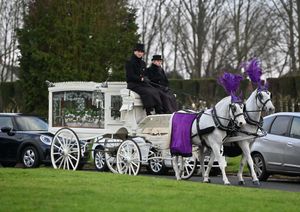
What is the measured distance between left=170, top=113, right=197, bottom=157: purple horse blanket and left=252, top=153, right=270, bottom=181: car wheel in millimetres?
2589

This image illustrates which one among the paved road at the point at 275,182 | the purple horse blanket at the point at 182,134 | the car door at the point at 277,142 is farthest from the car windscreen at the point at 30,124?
the car door at the point at 277,142

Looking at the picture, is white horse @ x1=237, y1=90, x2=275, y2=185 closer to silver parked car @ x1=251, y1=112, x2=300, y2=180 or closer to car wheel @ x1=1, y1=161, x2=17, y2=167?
silver parked car @ x1=251, y1=112, x2=300, y2=180

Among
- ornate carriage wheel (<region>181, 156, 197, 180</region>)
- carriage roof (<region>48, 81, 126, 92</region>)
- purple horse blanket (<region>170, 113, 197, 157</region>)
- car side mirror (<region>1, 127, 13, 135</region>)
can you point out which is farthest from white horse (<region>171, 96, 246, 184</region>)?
car side mirror (<region>1, 127, 13, 135</region>)

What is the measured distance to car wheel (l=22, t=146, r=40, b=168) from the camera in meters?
20.7

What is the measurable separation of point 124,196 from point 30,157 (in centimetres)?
996

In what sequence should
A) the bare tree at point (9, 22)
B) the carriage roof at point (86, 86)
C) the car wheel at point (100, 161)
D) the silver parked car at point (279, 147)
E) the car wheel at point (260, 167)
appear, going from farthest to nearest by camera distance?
the bare tree at point (9, 22) < the car wheel at point (100, 161) < the carriage roof at point (86, 86) < the car wheel at point (260, 167) < the silver parked car at point (279, 147)

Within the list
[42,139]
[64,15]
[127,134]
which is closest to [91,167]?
[42,139]

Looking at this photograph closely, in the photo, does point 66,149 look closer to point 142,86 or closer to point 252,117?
point 142,86

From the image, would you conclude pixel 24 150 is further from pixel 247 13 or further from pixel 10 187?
pixel 247 13

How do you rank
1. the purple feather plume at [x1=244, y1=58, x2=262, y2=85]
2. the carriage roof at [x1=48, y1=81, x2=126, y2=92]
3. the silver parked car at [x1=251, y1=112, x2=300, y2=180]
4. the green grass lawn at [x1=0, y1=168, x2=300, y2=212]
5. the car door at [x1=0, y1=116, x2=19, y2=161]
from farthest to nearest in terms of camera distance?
the car door at [x1=0, y1=116, x2=19, y2=161]
the carriage roof at [x1=48, y1=81, x2=126, y2=92]
the silver parked car at [x1=251, y1=112, x2=300, y2=180]
the purple feather plume at [x1=244, y1=58, x2=262, y2=85]
the green grass lawn at [x1=0, y1=168, x2=300, y2=212]

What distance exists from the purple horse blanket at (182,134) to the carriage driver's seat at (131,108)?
144 cm

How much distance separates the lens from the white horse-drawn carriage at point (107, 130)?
17703 millimetres

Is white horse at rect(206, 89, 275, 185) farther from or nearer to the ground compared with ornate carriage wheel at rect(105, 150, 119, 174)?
farther from the ground

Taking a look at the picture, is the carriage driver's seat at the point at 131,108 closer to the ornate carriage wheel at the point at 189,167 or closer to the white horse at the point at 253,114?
the ornate carriage wheel at the point at 189,167
